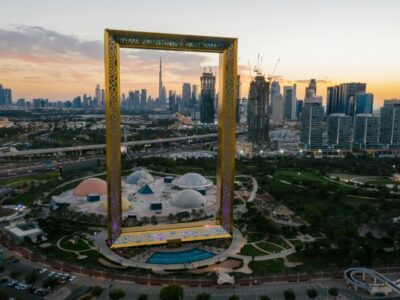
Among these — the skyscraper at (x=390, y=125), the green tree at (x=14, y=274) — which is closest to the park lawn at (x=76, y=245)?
the green tree at (x=14, y=274)

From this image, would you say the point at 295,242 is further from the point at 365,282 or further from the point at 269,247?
the point at 365,282

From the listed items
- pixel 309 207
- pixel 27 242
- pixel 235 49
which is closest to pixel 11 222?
pixel 27 242

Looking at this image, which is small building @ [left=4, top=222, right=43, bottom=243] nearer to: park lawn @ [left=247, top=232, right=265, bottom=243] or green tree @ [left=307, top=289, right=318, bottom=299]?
park lawn @ [left=247, top=232, right=265, bottom=243]

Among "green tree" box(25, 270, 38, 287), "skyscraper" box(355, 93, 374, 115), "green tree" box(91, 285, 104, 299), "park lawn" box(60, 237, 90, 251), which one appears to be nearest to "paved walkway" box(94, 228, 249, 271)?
"park lawn" box(60, 237, 90, 251)

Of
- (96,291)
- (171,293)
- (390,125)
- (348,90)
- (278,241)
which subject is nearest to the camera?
(171,293)

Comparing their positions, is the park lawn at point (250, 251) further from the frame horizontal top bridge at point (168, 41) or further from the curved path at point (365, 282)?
the frame horizontal top bridge at point (168, 41)

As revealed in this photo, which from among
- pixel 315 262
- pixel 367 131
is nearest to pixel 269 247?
pixel 315 262
